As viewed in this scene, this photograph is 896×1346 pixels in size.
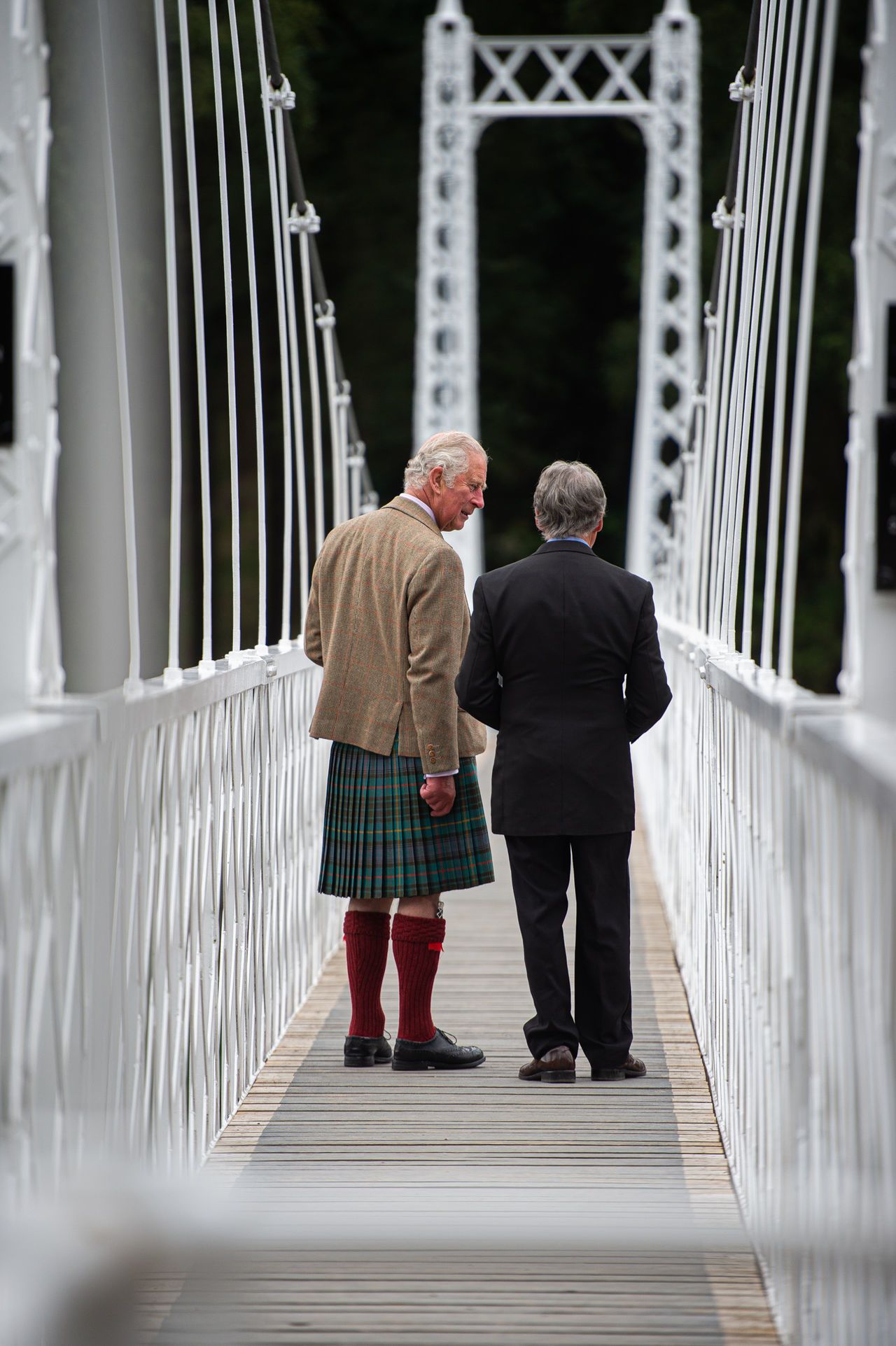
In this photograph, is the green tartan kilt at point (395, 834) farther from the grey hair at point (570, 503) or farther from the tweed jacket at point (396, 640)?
the grey hair at point (570, 503)

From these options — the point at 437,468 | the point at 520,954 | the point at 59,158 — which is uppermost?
the point at 59,158

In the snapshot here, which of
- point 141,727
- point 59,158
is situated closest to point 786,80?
point 141,727

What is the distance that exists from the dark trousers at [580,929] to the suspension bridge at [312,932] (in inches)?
5.1

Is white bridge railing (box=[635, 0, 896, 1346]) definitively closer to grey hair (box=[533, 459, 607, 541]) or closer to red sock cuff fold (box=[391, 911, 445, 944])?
grey hair (box=[533, 459, 607, 541])

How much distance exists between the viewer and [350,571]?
9.64 ft

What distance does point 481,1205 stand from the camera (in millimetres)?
2244

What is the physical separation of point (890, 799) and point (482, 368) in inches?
793

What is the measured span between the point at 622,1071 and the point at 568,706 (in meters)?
0.68

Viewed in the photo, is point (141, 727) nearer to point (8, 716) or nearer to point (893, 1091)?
point (8, 716)

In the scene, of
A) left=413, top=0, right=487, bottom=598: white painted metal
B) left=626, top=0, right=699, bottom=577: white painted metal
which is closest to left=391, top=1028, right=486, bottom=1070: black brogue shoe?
left=626, top=0, right=699, bottom=577: white painted metal

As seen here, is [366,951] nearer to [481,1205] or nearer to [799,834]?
[481,1205]

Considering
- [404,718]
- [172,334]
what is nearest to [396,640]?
[404,718]

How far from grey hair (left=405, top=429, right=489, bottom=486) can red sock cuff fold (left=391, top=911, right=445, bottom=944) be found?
762 millimetres

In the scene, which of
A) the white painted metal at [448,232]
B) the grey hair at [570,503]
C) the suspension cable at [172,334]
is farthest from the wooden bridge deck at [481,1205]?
the white painted metal at [448,232]
